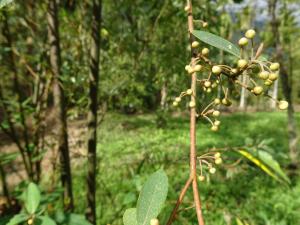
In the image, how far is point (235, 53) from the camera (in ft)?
1.68

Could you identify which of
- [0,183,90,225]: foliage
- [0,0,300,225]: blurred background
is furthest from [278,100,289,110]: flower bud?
[0,183,90,225]: foliage

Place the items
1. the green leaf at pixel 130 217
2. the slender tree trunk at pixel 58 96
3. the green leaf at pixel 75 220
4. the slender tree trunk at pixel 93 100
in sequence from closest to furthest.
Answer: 1. the green leaf at pixel 130 217
2. the green leaf at pixel 75 220
3. the slender tree trunk at pixel 93 100
4. the slender tree trunk at pixel 58 96

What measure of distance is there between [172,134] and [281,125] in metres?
4.41

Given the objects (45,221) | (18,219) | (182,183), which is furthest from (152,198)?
(182,183)

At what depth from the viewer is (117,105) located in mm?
2781

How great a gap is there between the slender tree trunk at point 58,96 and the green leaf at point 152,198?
1349mm

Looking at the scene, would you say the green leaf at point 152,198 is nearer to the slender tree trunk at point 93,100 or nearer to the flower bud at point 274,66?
the flower bud at point 274,66

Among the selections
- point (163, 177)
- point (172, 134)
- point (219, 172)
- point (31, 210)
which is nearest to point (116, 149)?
point (172, 134)

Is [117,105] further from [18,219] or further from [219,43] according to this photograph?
[219,43]

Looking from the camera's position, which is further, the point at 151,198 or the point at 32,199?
the point at 32,199

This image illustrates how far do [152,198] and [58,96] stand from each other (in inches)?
59.1

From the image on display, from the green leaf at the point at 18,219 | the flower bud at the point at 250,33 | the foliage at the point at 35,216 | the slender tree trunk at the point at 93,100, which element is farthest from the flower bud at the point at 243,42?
the slender tree trunk at the point at 93,100

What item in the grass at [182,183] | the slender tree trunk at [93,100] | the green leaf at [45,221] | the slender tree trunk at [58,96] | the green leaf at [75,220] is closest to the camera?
the green leaf at [45,221]

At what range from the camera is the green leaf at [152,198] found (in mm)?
468
